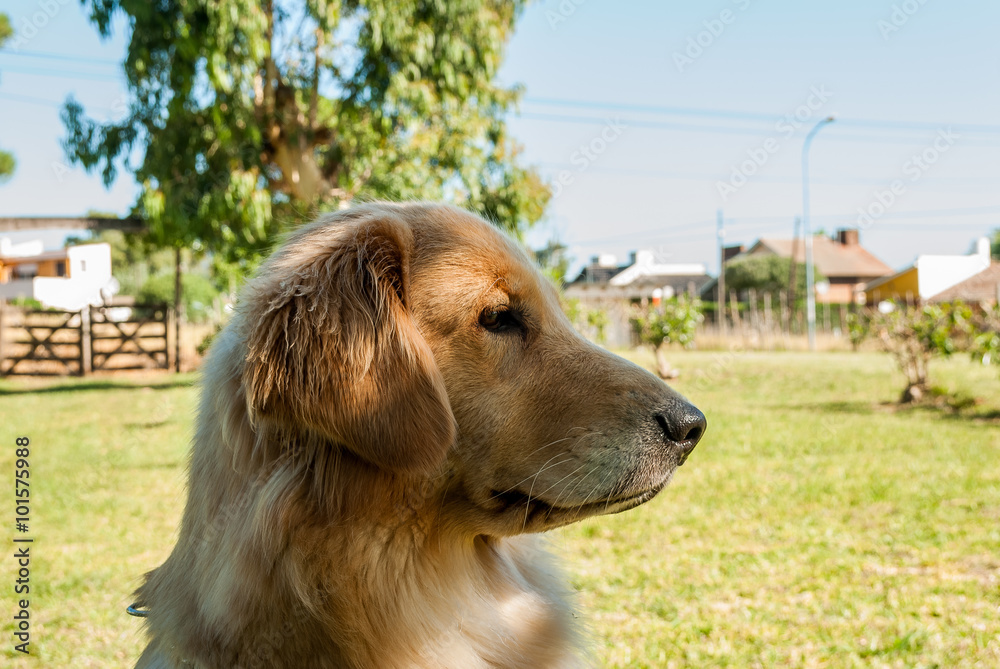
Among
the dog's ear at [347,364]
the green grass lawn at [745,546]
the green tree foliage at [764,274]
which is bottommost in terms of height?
the green grass lawn at [745,546]

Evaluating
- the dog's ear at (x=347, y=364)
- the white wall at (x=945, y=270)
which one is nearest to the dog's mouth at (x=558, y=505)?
the dog's ear at (x=347, y=364)

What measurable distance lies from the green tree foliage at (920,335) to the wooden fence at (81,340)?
22161 millimetres

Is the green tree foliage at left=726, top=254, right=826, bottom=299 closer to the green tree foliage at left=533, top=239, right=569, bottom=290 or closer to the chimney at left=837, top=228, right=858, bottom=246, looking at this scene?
the chimney at left=837, top=228, right=858, bottom=246

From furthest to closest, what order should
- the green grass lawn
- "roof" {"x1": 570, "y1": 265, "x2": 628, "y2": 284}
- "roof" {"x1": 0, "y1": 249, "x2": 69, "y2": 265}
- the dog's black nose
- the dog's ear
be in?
"roof" {"x1": 0, "y1": 249, "x2": 69, "y2": 265}, "roof" {"x1": 570, "y1": 265, "x2": 628, "y2": 284}, the green grass lawn, the dog's black nose, the dog's ear

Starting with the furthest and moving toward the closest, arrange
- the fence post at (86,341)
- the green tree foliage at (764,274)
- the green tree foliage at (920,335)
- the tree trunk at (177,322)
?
the green tree foliage at (764,274) → the tree trunk at (177,322) → the fence post at (86,341) → the green tree foliage at (920,335)

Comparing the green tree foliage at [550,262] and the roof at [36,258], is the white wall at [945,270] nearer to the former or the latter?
the green tree foliage at [550,262]

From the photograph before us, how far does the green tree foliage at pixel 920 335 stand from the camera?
46.0 ft

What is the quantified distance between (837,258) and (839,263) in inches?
20.7

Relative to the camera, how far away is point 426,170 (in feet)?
49.3

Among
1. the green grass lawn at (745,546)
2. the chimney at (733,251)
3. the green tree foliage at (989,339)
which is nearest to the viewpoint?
the green grass lawn at (745,546)

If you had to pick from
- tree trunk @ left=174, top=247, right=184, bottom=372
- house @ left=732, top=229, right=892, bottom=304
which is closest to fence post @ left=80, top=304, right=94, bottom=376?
tree trunk @ left=174, top=247, right=184, bottom=372

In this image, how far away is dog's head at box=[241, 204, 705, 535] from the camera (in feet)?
5.92

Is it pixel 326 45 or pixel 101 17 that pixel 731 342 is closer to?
pixel 326 45

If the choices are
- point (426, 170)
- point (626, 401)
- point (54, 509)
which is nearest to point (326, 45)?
point (426, 170)
